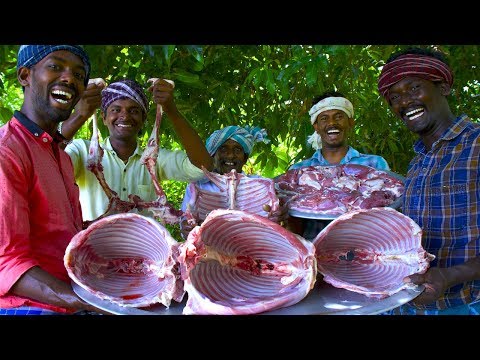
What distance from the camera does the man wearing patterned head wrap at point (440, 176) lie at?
199cm

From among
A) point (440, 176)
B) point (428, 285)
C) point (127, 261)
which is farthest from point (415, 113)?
point (127, 261)

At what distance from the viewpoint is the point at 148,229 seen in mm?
1789

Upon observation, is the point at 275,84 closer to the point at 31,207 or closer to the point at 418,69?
the point at 418,69

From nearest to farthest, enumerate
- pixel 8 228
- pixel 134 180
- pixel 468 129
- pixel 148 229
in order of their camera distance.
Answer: pixel 8 228, pixel 148 229, pixel 468 129, pixel 134 180

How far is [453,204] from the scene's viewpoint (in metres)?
2.01

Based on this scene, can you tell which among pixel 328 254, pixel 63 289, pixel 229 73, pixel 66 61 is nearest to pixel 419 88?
pixel 328 254

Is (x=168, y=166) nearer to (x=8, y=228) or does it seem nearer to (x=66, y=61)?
(x=66, y=61)

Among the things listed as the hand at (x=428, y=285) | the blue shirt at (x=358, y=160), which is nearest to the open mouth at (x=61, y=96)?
the hand at (x=428, y=285)

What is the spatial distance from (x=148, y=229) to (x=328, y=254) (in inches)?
27.4

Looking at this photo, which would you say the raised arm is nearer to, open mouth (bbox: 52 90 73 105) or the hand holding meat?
the hand holding meat

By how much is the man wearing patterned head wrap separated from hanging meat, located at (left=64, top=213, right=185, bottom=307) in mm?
939

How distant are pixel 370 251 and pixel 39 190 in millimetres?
1268

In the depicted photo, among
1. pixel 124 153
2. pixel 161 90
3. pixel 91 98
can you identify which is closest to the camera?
pixel 161 90

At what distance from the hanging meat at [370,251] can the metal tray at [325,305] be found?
46 mm
